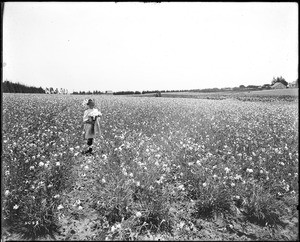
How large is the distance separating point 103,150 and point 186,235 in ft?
12.9

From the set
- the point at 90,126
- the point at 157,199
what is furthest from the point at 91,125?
the point at 157,199

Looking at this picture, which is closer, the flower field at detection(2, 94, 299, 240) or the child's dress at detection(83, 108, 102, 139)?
the flower field at detection(2, 94, 299, 240)

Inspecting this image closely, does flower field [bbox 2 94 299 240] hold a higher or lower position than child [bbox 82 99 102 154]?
lower

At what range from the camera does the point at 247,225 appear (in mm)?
3701

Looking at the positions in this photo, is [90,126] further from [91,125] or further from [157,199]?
[157,199]

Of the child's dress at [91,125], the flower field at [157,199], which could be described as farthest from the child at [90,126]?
the flower field at [157,199]

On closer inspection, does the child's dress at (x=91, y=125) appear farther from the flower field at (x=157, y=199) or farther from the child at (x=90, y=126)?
the flower field at (x=157, y=199)

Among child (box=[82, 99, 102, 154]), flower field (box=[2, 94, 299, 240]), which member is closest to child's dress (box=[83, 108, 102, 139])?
child (box=[82, 99, 102, 154])

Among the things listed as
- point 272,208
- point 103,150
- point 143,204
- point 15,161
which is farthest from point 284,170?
point 15,161

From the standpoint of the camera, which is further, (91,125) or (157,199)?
(91,125)

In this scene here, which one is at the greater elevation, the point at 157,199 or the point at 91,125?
the point at 91,125

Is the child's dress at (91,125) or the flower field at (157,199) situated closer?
the flower field at (157,199)

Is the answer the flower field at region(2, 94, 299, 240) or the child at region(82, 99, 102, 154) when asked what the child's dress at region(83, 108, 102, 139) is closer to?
the child at region(82, 99, 102, 154)

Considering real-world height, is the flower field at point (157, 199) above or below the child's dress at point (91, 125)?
below
